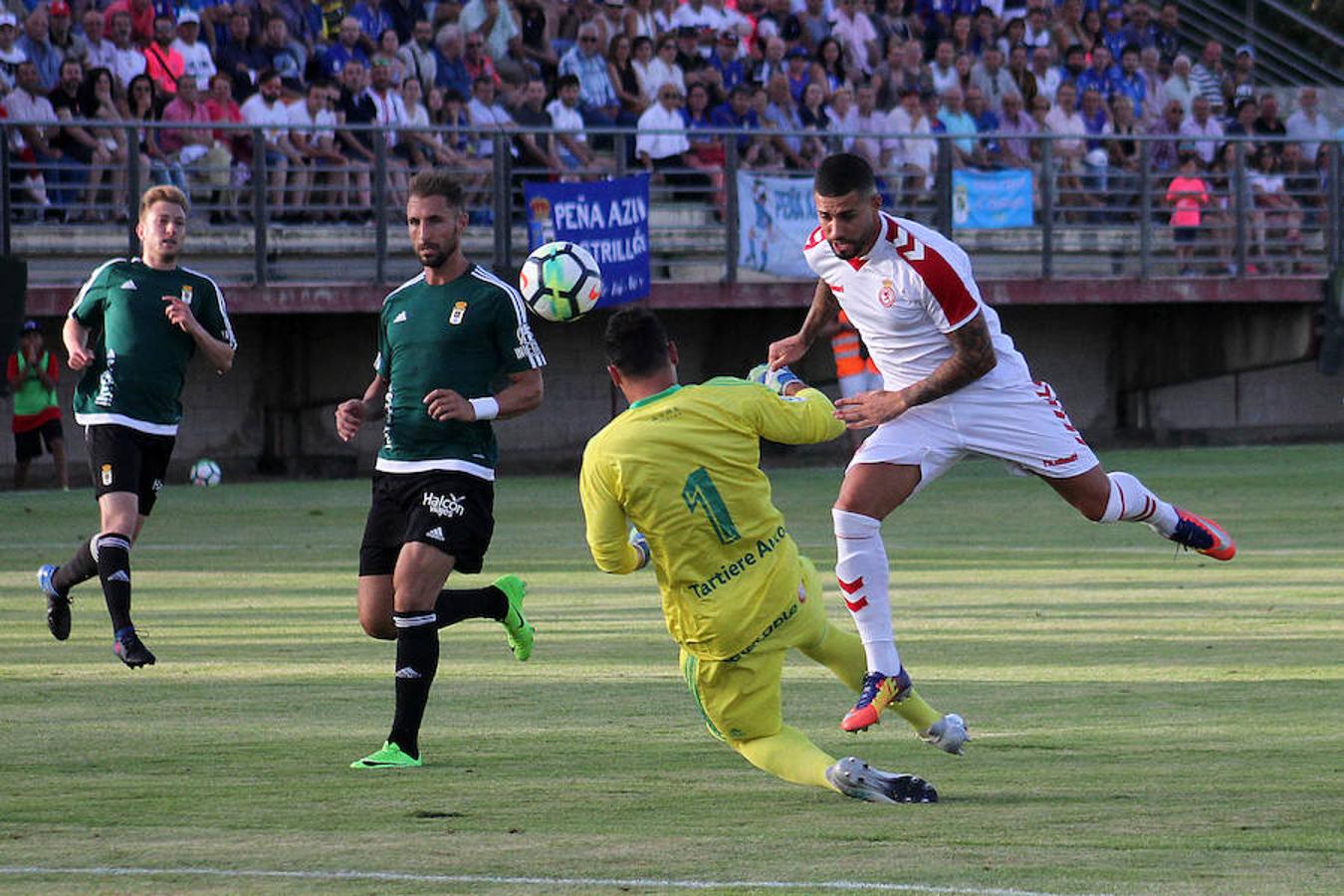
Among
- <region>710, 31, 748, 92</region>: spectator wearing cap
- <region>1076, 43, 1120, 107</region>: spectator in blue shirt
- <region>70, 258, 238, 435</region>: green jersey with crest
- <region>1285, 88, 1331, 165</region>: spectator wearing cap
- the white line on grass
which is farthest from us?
<region>1285, 88, 1331, 165</region>: spectator wearing cap

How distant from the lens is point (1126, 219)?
27.1 metres

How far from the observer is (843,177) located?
817 centimetres

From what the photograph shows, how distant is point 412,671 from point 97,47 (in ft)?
51.4

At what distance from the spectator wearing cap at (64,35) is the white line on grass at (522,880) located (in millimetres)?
16929

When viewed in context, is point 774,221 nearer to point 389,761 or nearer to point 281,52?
point 281,52

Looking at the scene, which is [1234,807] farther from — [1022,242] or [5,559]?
[1022,242]

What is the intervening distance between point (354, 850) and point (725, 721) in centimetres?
128

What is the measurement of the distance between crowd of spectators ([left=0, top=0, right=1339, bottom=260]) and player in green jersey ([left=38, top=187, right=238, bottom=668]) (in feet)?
34.7

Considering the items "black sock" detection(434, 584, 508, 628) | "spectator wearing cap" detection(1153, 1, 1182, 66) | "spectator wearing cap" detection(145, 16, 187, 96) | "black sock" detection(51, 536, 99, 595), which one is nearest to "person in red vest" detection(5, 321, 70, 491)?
"spectator wearing cap" detection(145, 16, 187, 96)

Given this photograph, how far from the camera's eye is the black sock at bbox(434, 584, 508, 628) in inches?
341

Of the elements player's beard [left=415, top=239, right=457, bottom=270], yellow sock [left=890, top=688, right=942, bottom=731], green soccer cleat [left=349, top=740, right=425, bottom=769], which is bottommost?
green soccer cleat [left=349, top=740, right=425, bottom=769]

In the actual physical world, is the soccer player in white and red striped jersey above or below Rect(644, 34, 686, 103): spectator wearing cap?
below

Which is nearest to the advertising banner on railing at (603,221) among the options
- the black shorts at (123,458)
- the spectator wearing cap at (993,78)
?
the spectator wearing cap at (993,78)

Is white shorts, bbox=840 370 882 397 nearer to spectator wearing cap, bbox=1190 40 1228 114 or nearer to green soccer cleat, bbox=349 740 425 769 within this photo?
spectator wearing cap, bbox=1190 40 1228 114
